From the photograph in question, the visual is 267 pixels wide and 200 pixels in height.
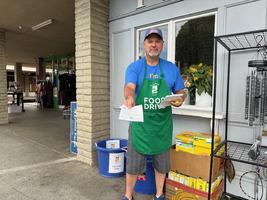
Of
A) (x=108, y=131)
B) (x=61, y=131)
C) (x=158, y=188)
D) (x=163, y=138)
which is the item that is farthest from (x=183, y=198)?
(x=61, y=131)

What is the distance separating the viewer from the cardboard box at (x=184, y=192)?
72.8 inches

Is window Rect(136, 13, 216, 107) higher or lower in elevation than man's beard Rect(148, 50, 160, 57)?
higher

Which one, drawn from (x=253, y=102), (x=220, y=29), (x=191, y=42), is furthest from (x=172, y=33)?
(x=253, y=102)

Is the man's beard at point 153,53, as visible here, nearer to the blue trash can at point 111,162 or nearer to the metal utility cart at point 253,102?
the metal utility cart at point 253,102

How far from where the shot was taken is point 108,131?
320 centimetres

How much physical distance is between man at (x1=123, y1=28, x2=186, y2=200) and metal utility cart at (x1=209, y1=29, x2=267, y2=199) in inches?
14.5

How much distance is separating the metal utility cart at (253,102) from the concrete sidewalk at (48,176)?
38.5 inches

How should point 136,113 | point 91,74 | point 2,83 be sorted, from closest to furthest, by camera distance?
point 136,113 → point 91,74 → point 2,83

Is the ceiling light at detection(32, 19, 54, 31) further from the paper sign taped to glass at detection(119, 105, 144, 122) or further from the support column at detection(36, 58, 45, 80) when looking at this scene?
the support column at detection(36, 58, 45, 80)

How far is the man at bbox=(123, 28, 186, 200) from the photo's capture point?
1721 millimetres

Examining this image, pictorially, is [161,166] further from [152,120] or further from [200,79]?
[200,79]

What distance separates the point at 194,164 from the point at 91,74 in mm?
1737

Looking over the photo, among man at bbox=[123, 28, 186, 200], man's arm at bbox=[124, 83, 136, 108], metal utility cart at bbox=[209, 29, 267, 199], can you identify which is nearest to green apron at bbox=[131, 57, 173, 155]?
man at bbox=[123, 28, 186, 200]

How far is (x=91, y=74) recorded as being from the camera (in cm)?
289
